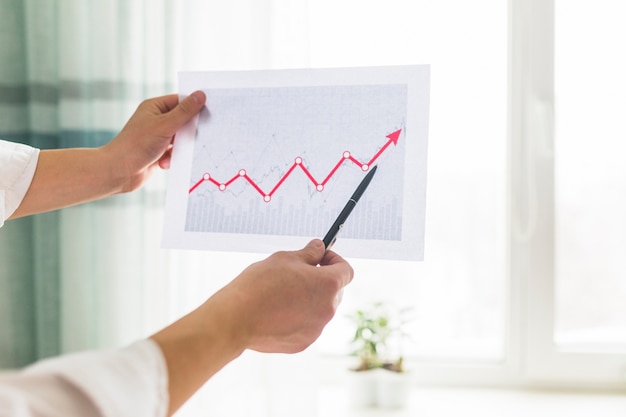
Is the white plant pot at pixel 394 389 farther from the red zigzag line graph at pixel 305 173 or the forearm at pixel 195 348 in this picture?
the forearm at pixel 195 348

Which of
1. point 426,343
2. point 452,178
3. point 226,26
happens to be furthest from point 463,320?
point 226,26

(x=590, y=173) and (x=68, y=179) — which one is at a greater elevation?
(x=590, y=173)

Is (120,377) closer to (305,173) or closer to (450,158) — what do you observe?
(305,173)

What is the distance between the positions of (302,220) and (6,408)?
0.50m

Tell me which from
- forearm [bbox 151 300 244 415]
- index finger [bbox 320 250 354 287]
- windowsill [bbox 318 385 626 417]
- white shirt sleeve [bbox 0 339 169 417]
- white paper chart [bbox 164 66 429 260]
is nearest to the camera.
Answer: white shirt sleeve [bbox 0 339 169 417]

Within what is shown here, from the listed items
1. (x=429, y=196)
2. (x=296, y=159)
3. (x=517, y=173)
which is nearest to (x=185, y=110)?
(x=296, y=159)

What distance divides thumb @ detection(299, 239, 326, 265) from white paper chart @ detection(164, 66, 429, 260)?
9 cm

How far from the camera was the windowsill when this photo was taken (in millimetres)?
1314

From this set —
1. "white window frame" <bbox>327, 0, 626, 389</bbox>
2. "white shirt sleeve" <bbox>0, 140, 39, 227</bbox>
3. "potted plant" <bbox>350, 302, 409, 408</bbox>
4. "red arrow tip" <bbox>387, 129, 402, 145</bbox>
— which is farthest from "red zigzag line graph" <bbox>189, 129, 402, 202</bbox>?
"white window frame" <bbox>327, 0, 626, 389</bbox>

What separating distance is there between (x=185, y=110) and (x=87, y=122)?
0.51 metres

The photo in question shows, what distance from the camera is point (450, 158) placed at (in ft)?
4.74

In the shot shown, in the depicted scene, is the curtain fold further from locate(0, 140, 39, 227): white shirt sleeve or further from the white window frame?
the white window frame

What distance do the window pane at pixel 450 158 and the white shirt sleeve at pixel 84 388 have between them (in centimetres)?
97

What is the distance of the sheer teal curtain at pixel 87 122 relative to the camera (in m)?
1.33
